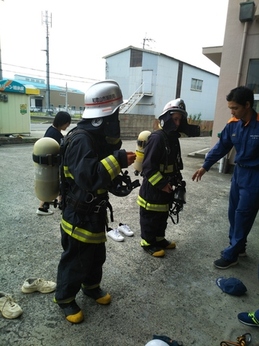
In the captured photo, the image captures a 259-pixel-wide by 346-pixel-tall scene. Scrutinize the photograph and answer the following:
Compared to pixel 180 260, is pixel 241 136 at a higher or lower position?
higher

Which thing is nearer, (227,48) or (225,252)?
(225,252)

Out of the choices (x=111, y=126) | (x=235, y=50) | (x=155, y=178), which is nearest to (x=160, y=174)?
(x=155, y=178)

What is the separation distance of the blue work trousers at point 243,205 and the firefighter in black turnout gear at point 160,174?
2.00ft

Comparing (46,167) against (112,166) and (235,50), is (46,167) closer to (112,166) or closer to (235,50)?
(112,166)

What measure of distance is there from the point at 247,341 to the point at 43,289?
5.59 ft

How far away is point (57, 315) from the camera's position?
1959 millimetres

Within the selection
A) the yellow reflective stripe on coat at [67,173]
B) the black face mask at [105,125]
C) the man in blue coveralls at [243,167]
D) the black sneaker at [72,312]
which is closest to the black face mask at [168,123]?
the man in blue coveralls at [243,167]

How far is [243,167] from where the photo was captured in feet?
8.53

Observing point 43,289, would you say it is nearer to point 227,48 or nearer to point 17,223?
point 17,223

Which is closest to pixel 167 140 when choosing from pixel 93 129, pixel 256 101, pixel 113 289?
pixel 93 129

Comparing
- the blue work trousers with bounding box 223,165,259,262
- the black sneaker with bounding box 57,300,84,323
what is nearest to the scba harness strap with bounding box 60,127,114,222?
the black sneaker with bounding box 57,300,84,323

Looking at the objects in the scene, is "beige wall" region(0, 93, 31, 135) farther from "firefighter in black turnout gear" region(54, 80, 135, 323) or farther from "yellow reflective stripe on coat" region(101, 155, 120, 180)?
"yellow reflective stripe on coat" region(101, 155, 120, 180)

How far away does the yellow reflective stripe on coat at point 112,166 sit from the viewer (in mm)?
1599

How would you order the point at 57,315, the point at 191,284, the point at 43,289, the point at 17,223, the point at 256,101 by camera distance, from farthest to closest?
the point at 256,101 < the point at 17,223 < the point at 191,284 < the point at 43,289 < the point at 57,315
